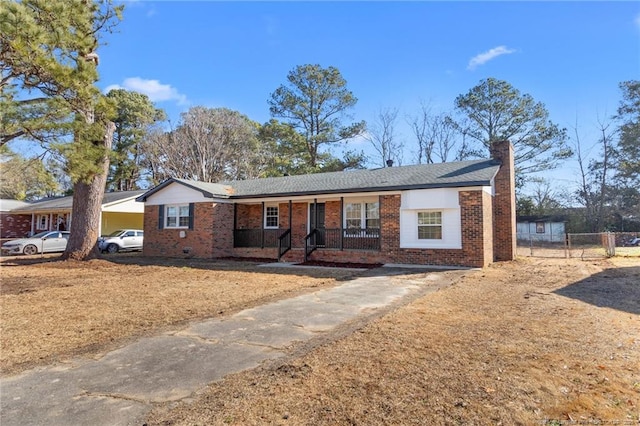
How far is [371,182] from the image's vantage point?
15453mm

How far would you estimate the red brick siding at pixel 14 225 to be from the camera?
30.2 m

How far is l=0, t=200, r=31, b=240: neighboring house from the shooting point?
1184 inches

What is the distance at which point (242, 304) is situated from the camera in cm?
734

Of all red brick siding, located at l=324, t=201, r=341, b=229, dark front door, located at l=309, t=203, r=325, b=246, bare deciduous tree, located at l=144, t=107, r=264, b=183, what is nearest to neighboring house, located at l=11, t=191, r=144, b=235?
bare deciduous tree, located at l=144, t=107, r=264, b=183

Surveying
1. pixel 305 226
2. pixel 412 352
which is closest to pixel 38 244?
pixel 305 226

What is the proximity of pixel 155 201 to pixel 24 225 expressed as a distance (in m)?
19.4

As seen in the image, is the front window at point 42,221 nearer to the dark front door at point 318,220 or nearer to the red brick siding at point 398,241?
the red brick siding at point 398,241

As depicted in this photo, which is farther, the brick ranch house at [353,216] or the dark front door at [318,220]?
the dark front door at [318,220]

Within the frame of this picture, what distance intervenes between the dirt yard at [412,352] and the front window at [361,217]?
6499 millimetres

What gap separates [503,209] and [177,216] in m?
15.0

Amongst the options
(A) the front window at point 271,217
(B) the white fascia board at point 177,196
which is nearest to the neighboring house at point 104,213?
(B) the white fascia board at point 177,196

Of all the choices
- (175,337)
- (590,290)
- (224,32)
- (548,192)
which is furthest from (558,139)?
(175,337)

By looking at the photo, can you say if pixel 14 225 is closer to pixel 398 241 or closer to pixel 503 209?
pixel 398 241

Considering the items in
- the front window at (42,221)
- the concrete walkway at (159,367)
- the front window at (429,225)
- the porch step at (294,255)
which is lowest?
the concrete walkway at (159,367)
